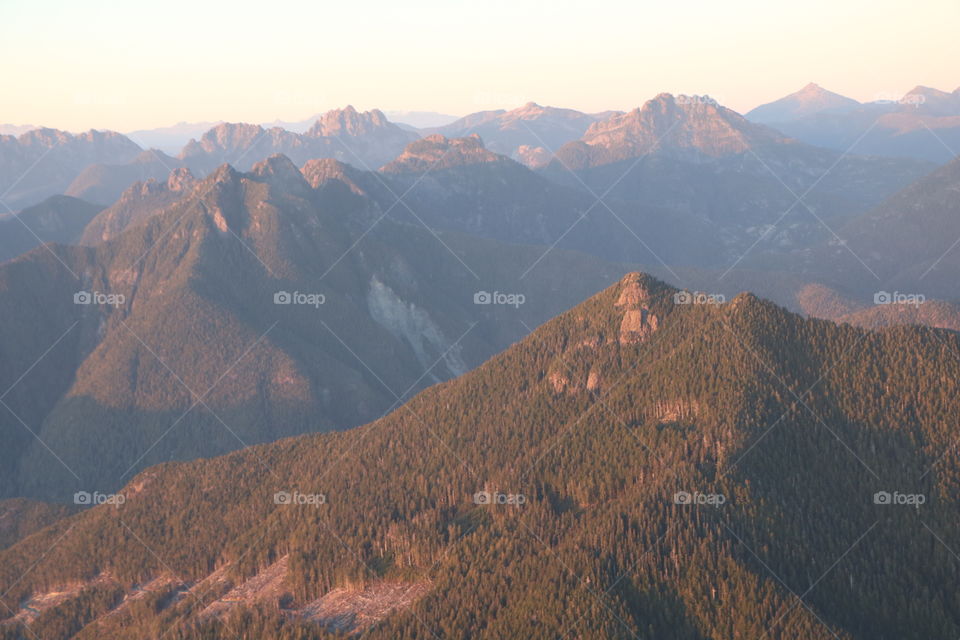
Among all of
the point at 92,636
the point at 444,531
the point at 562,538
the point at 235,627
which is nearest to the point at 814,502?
the point at 562,538

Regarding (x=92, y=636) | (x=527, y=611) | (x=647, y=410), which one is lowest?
(x=92, y=636)

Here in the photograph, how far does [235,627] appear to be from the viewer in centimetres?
17800

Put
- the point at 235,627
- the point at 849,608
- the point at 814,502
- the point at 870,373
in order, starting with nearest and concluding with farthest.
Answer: the point at 849,608, the point at 814,502, the point at 235,627, the point at 870,373

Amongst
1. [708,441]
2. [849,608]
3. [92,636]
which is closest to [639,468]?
[708,441]

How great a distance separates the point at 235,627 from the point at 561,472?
216 feet

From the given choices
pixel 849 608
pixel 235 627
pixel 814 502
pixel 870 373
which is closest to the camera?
pixel 849 608

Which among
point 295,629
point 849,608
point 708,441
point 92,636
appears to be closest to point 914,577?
point 849,608

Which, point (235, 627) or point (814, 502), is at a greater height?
point (814, 502)

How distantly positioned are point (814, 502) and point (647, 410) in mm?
39112

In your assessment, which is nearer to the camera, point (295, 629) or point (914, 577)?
point (914, 577)

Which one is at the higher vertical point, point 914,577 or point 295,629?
point 914,577

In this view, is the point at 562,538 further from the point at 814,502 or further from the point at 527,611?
the point at 814,502

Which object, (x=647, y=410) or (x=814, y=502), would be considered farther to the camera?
(x=647, y=410)

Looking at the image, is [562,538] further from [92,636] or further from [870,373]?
[92,636]
